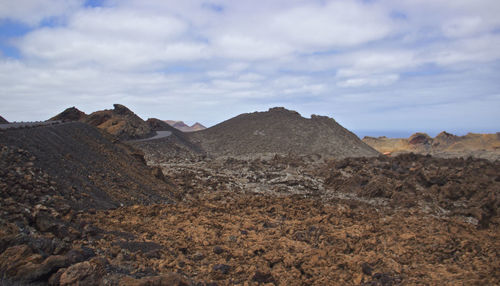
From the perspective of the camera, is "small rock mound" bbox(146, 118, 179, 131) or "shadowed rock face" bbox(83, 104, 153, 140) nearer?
"shadowed rock face" bbox(83, 104, 153, 140)

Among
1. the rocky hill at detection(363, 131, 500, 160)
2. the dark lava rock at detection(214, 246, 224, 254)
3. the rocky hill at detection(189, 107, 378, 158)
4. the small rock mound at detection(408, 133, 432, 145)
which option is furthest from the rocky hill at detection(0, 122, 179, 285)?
the small rock mound at detection(408, 133, 432, 145)

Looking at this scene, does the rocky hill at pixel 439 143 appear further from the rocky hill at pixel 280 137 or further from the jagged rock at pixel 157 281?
the jagged rock at pixel 157 281

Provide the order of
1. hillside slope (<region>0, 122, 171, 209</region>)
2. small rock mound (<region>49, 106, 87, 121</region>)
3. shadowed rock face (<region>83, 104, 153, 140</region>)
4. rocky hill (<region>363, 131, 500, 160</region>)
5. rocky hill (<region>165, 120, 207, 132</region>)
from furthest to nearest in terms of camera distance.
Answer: rocky hill (<region>165, 120, 207, 132</region>) → rocky hill (<region>363, 131, 500, 160</region>) → small rock mound (<region>49, 106, 87, 121</region>) → shadowed rock face (<region>83, 104, 153, 140</region>) → hillside slope (<region>0, 122, 171, 209</region>)

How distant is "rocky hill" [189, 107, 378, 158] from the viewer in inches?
1398

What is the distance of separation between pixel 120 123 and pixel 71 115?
5.00m

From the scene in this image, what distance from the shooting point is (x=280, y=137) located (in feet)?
126

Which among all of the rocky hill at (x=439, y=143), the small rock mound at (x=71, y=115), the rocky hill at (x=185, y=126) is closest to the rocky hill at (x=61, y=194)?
the small rock mound at (x=71, y=115)

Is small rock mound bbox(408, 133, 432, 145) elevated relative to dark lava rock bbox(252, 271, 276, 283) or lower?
elevated

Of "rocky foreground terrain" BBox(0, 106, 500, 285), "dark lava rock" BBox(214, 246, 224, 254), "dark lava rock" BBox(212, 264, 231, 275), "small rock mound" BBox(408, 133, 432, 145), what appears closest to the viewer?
"rocky foreground terrain" BBox(0, 106, 500, 285)

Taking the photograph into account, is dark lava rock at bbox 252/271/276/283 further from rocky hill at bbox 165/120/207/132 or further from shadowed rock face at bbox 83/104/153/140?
rocky hill at bbox 165/120/207/132

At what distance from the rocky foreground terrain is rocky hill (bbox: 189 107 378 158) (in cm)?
1815

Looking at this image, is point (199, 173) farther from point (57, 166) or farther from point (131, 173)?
point (57, 166)

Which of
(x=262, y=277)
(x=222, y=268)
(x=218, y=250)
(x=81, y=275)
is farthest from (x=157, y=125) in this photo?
(x=81, y=275)

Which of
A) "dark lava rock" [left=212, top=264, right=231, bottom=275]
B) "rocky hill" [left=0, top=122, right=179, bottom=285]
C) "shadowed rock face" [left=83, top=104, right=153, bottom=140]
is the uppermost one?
"shadowed rock face" [left=83, top=104, right=153, bottom=140]
